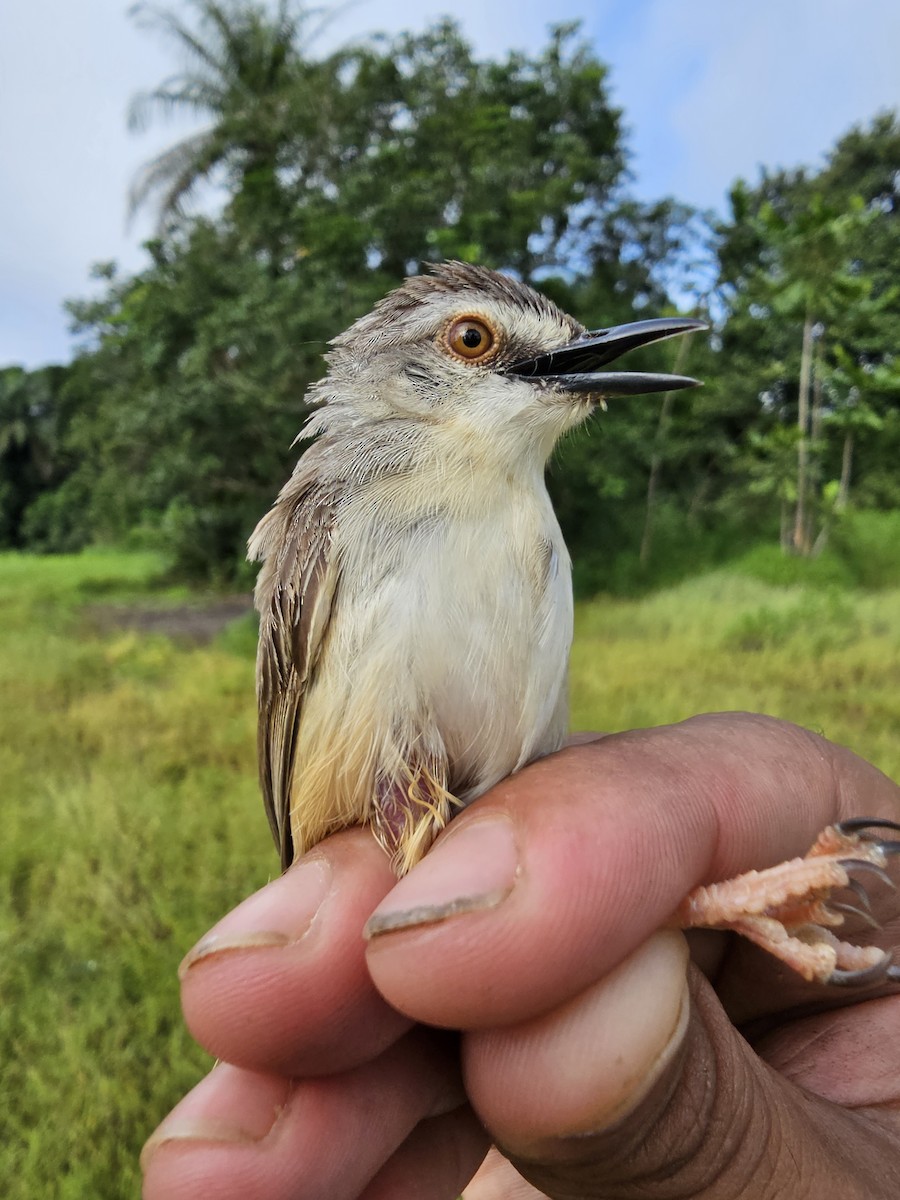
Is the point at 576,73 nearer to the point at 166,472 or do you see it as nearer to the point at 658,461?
the point at 658,461

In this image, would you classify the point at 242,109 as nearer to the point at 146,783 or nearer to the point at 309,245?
the point at 309,245

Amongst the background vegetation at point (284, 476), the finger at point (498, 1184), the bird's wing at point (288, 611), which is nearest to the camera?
the bird's wing at point (288, 611)

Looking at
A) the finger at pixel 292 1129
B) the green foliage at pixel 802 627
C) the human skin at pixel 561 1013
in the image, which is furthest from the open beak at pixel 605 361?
the green foliage at pixel 802 627

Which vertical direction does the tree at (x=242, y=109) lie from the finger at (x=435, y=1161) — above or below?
above

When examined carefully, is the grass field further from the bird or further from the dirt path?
the bird

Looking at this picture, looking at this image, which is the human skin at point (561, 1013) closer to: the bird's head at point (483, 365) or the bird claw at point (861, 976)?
the bird claw at point (861, 976)

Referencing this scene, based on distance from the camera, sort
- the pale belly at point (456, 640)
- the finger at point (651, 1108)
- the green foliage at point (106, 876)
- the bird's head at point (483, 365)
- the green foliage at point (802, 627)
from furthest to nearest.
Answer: the green foliage at point (802, 627) < the green foliage at point (106, 876) < the bird's head at point (483, 365) < the pale belly at point (456, 640) < the finger at point (651, 1108)

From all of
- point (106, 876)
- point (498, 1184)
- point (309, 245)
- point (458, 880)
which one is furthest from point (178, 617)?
point (458, 880)

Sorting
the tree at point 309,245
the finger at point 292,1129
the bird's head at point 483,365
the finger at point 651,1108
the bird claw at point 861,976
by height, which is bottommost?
the finger at point 292,1129

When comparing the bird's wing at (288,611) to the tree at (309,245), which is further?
the tree at (309,245)
